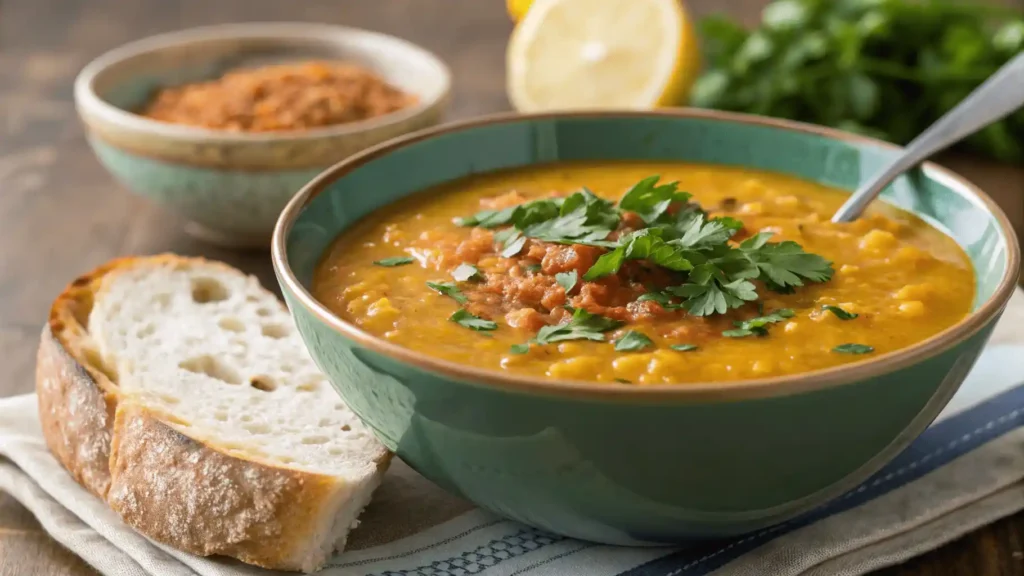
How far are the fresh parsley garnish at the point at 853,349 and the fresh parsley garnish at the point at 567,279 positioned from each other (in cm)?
50

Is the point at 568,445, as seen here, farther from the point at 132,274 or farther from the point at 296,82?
the point at 296,82

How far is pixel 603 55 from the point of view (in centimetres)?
451

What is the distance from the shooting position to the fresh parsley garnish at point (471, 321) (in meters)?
2.23

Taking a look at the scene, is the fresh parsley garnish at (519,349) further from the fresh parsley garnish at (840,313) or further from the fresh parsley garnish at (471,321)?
the fresh parsley garnish at (840,313)

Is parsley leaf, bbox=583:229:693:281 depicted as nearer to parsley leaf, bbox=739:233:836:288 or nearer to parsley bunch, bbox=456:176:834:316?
parsley bunch, bbox=456:176:834:316

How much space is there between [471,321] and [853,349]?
27.1 inches

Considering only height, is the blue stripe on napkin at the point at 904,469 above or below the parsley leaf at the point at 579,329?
below

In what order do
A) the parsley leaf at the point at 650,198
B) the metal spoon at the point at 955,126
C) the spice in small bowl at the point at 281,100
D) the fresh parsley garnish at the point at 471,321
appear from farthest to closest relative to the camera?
the spice in small bowl at the point at 281,100, the metal spoon at the point at 955,126, the parsley leaf at the point at 650,198, the fresh parsley garnish at the point at 471,321

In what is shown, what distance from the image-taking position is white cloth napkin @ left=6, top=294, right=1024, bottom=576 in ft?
7.35

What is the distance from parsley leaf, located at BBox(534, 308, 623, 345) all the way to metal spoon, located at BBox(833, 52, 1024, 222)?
86 cm

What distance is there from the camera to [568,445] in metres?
1.91

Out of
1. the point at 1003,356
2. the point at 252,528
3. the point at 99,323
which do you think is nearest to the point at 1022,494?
the point at 1003,356

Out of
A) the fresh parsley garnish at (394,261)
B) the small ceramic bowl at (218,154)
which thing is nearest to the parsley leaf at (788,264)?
the fresh parsley garnish at (394,261)

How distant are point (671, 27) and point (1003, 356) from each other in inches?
78.1
